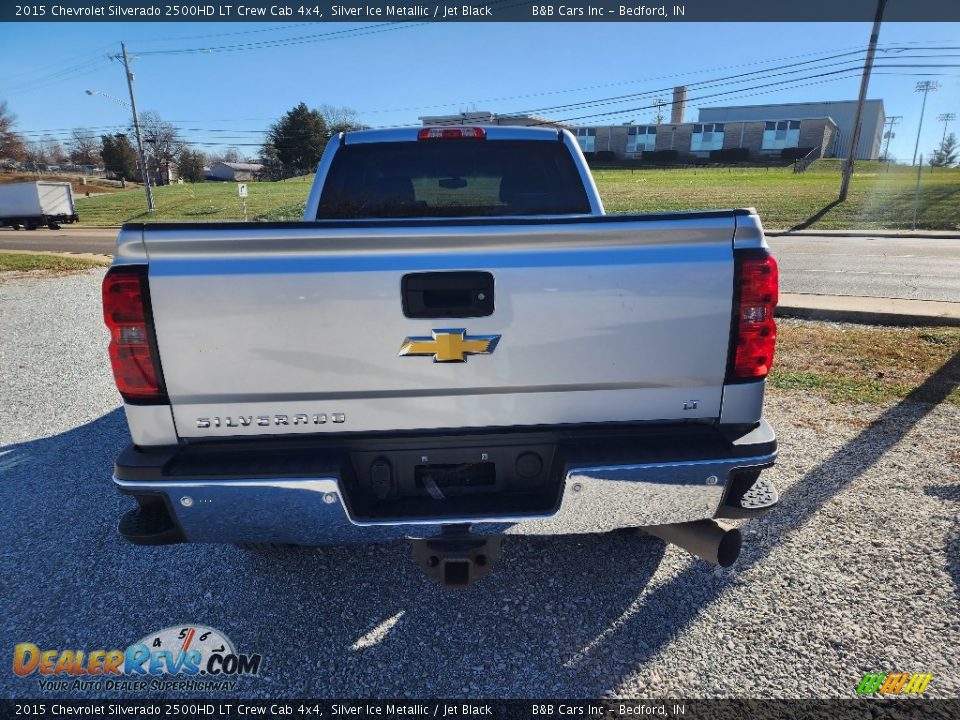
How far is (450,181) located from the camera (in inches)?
144

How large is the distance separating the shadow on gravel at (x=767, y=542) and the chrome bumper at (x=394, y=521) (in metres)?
0.62

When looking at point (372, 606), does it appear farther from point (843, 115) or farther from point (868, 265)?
point (843, 115)

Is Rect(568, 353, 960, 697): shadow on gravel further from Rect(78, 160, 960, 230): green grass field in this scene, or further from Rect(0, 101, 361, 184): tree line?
Rect(0, 101, 361, 184): tree line

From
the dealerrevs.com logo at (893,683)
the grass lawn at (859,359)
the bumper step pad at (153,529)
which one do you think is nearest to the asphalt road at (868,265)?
the grass lawn at (859,359)

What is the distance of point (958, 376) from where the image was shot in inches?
212

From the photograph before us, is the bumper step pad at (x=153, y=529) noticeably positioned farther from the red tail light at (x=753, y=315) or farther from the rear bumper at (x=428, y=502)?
the red tail light at (x=753, y=315)

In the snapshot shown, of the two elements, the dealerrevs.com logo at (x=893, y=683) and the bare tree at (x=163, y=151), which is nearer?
the dealerrevs.com logo at (x=893, y=683)

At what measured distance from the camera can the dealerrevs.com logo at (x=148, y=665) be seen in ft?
7.39

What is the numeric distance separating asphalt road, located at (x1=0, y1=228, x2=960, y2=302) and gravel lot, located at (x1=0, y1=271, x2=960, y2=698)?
7.97 meters

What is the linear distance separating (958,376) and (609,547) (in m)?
4.66

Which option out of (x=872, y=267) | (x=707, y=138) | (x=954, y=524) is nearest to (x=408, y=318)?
(x=954, y=524)

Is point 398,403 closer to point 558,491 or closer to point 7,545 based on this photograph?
point 558,491

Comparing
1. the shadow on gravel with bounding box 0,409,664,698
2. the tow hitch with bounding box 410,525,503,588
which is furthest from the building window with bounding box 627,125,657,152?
the tow hitch with bounding box 410,525,503,588

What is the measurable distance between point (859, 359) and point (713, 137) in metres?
76.0
